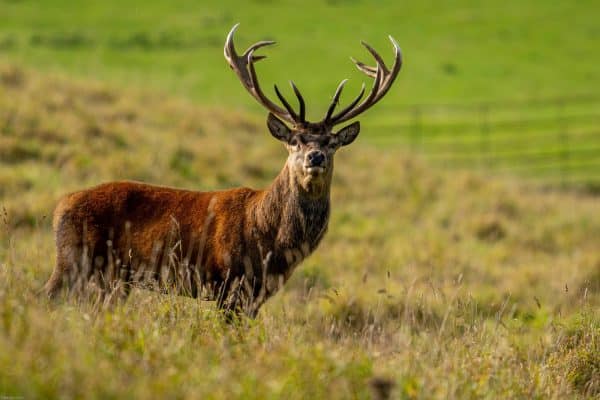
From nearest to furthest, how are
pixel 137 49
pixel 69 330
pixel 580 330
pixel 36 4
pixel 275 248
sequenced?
pixel 69 330, pixel 580 330, pixel 275 248, pixel 137 49, pixel 36 4

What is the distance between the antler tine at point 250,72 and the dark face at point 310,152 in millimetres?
268

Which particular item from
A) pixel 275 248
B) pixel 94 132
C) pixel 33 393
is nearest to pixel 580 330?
pixel 275 248

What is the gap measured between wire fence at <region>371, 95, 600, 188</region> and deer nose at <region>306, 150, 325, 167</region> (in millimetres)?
20356

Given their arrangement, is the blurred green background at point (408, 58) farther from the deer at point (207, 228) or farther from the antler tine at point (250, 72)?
the deer at point (207, 228)

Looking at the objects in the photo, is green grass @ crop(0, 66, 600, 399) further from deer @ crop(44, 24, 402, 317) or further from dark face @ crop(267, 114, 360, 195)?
dark face @ crop(267, 114, 360, 195)

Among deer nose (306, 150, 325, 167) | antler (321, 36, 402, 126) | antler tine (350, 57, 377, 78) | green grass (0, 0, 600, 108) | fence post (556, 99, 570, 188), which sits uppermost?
green grass (0, 0, 600, 108)

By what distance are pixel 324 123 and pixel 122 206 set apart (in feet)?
5.72

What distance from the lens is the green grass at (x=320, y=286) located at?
15.7 ft

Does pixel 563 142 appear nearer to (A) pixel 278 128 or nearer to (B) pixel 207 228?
(A) pixel 278 128

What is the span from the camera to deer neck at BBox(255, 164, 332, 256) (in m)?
7.59

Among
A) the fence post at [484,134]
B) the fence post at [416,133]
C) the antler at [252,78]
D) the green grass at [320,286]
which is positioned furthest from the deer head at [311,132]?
the fence post at [416,133]

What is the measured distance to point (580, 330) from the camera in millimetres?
6934

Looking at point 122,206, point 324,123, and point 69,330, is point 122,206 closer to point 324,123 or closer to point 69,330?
point 324,123

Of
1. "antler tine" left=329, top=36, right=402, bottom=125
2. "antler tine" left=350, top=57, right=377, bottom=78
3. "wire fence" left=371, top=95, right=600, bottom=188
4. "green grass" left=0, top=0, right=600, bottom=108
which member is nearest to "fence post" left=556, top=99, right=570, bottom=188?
"wire fence" left=371, top=95, right=600, bottom=188
